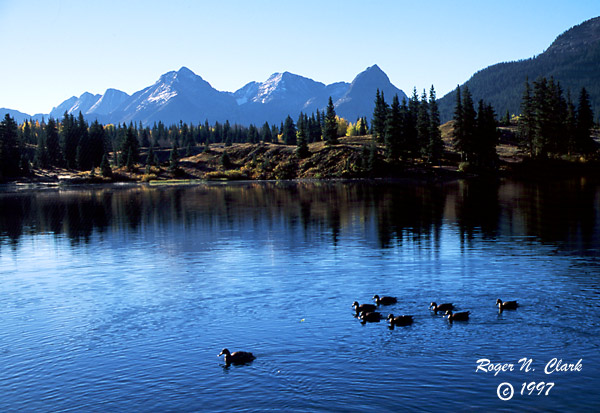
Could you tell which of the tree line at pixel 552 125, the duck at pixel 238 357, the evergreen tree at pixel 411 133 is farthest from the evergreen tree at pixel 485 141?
the duck at pixel 238 357

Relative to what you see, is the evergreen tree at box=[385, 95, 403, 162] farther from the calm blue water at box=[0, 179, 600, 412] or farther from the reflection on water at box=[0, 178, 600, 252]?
the calm blue water at box=[0, 179, 600, 412]

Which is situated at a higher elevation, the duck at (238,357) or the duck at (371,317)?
the duck at (371,317)

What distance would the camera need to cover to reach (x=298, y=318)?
86.3 ft

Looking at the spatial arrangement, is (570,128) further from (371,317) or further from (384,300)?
(371,317)

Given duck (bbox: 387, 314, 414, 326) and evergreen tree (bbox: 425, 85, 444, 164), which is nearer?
duck (bbox: 387, 314, 414, 326)

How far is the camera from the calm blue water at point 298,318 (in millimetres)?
18453

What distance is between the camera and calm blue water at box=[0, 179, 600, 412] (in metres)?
18.5

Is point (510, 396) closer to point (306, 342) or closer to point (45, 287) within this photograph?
point (306, 342)

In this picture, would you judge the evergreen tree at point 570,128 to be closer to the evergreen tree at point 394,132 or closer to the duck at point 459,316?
the evergreen tree at point 394,132

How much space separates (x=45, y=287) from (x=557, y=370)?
99.5 feet

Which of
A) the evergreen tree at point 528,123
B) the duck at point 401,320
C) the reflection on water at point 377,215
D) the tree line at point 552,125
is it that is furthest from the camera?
the evergreen tree at point 528,123

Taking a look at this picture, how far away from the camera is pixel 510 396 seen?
17672 mm

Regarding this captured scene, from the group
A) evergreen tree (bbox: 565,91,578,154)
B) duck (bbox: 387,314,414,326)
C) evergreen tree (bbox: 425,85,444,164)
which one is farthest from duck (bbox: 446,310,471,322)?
evergreen tree (bbox: 565,91,578,154)

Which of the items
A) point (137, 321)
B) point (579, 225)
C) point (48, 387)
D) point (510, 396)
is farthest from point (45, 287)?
point (579, 225)
